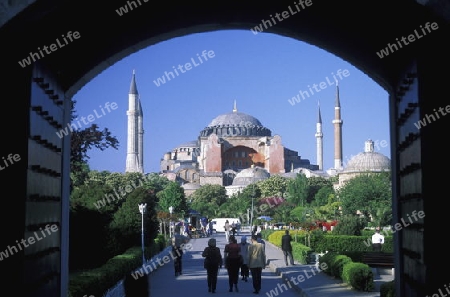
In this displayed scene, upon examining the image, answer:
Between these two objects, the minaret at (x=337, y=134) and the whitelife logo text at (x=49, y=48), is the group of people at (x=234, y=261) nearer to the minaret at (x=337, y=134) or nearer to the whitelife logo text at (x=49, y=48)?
the whitelife logo text at (x=49, y=48)

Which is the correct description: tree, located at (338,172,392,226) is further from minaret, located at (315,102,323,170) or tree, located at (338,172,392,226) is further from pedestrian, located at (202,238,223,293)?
minaret, located at (315,102,323,170)

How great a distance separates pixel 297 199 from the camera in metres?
71.2

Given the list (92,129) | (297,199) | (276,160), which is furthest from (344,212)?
(276,160)

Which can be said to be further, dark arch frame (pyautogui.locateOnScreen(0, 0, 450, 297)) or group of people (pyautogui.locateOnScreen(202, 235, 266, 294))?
group of people (pyautogui.locateOnScreen(202, 235, 266, 294))

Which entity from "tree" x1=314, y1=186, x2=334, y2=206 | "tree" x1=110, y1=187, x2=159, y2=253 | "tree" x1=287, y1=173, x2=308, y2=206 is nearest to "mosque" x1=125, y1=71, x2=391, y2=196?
"tree" x1=287, y1=173, x2=308, y2=206

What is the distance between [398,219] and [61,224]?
2676mm

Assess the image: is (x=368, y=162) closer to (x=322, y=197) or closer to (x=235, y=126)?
(x=322, y=197)

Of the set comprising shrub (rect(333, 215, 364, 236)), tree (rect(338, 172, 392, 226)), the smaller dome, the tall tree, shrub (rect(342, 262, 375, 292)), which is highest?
the smaller dome

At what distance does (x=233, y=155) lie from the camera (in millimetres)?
110438

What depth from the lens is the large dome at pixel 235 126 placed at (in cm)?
11088

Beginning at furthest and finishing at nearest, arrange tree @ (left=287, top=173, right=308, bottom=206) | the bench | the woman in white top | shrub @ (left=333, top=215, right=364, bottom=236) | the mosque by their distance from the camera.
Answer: the mosque, tree @ (left=287, top=173, right=308, bottom=206), shrub @ (left=333, top=215, right=364, bottom=236), the woman in white top, the bench

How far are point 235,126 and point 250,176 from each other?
55.6 ft

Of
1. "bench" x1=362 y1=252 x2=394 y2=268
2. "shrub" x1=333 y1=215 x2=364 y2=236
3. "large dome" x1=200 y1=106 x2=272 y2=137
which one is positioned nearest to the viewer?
"bench" x1=362 y1=252 x2=394 y2=268

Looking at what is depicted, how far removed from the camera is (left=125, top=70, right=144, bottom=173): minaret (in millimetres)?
94062
